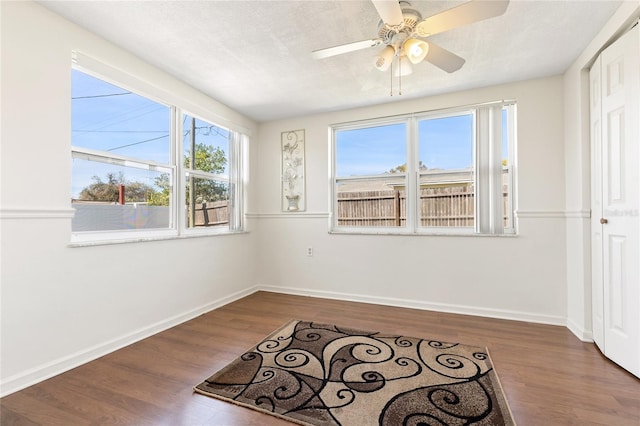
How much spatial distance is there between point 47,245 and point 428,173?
3522 millimetres

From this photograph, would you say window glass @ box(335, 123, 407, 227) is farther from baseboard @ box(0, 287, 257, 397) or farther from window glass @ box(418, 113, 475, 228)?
baseboard @ box(0, 287, 257, 397)

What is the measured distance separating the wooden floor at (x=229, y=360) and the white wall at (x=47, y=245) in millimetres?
205

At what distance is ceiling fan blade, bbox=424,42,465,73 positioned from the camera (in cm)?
180

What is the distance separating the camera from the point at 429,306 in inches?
128

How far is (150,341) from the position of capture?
8.04 feet

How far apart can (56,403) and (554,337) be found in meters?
3.69

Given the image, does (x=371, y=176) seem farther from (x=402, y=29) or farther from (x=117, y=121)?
(x=117, y=121)

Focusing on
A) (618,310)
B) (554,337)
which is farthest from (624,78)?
(554,337)

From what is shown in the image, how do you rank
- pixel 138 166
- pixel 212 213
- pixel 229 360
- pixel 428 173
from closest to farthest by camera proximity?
pixel 229 360 → pixel 138 166 → pixel 428 173 → pixel 212 213

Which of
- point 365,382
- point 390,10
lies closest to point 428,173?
point 390,10

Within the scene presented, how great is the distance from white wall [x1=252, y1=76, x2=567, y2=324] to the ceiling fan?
152cm

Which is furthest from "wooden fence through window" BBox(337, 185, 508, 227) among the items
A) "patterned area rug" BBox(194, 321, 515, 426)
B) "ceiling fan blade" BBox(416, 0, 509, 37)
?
"ceiling fan blade" BBox(416, 0, 509, 37)

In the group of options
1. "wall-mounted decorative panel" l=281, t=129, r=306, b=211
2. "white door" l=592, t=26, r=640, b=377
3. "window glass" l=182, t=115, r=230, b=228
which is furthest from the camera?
"wall-mounted decorative panel" l=281, t=129, r=306, b=211

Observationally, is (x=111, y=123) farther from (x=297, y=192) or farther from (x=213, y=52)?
(x=297, y=192)
